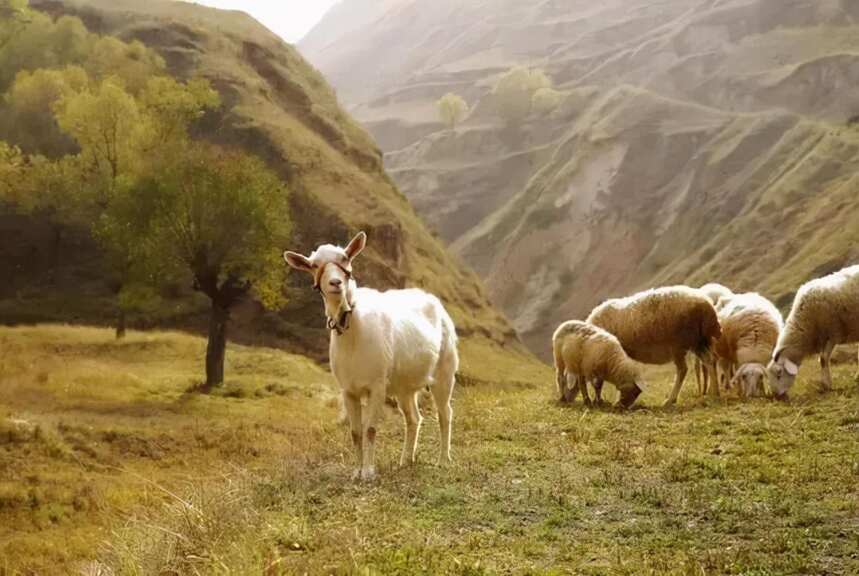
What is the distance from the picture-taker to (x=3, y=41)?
59.3 meters

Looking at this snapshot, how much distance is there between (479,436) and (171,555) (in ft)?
28.4

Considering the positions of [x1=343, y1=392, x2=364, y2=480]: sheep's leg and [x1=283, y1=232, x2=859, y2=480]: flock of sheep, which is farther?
[x1=343, y1=392, x2=364, y2=480]: sheep's leg

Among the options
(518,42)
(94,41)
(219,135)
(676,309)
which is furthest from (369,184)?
(518,42)

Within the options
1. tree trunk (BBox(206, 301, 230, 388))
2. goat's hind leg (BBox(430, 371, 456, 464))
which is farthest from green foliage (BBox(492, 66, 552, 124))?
goat's hind leg (BBox(430, 371, 456, 464))

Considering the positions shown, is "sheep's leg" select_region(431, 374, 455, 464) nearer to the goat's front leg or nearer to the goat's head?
the goat's front leg

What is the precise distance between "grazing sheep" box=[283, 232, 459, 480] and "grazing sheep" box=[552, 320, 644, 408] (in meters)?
7.53

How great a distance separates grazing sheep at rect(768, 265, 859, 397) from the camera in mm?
17500

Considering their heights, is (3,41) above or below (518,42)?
below

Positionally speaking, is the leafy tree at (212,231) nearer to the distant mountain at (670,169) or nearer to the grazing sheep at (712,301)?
the grazing sheep at (712,301)

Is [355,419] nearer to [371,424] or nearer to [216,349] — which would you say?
[371,424]

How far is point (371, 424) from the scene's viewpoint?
35.6ft

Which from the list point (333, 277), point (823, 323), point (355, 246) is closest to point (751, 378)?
point (823, 323)

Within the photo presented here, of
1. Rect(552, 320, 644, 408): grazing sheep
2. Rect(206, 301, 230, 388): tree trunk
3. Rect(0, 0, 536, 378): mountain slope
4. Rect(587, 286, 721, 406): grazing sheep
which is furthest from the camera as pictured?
Rect(0, 0, 536, 378): mountain slope

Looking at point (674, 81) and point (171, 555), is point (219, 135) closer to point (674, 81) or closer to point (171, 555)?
point (171, 555)
